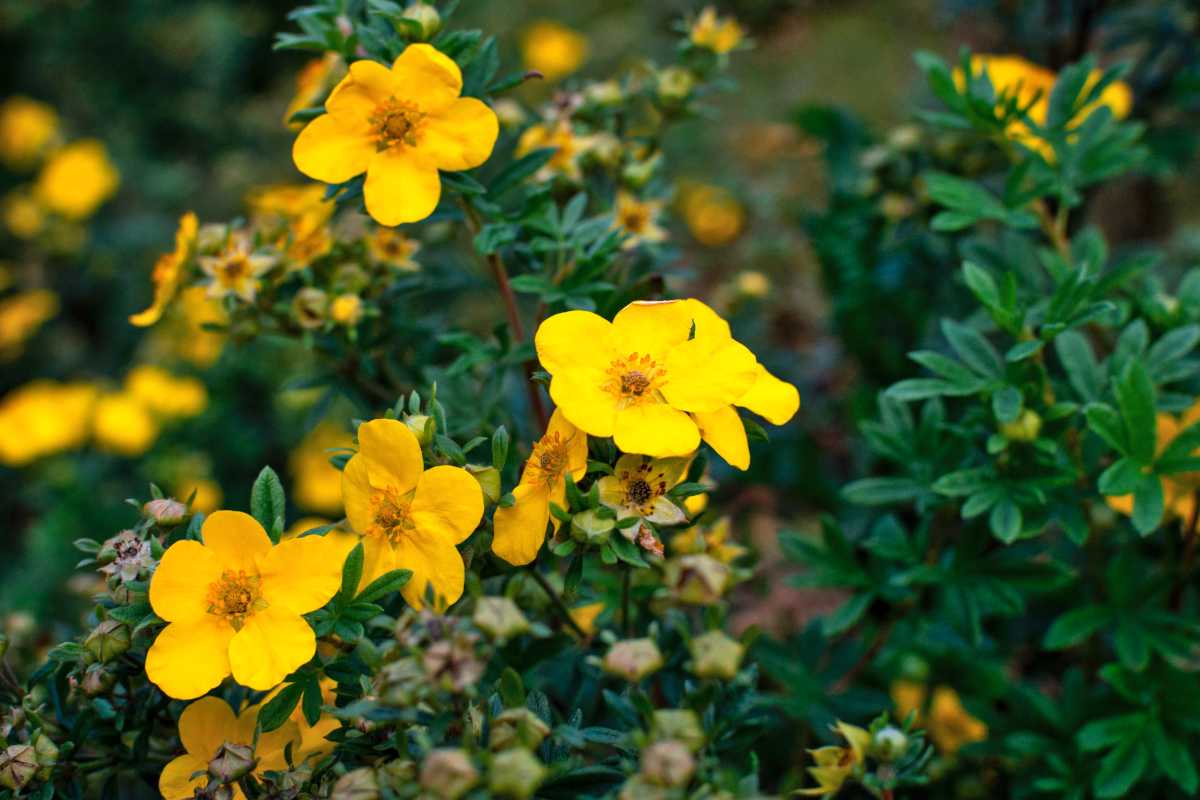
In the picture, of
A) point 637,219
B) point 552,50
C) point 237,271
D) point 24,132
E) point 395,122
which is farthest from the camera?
point 552,50

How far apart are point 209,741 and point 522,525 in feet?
1.33

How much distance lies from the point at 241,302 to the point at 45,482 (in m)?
1.52

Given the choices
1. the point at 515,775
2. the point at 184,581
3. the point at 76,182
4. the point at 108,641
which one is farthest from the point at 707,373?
the point at 76,182

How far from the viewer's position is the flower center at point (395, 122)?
1.20 m

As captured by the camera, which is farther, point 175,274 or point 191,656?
point 175,274

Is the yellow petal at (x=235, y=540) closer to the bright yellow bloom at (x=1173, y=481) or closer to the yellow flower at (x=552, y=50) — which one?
the bright yellow bloom at (x=1173, y=481)

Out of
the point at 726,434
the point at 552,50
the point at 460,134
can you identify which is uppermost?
the point at 460,134

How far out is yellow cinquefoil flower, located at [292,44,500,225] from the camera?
1188mm

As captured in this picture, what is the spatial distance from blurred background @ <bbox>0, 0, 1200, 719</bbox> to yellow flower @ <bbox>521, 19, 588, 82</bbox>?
Result: 16 mm

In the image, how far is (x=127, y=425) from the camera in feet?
8.79

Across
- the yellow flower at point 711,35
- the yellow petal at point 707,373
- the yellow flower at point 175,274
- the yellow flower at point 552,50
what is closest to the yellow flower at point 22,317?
the yellow flower at point 552,50

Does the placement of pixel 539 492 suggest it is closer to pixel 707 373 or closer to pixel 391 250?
pixel 707 373

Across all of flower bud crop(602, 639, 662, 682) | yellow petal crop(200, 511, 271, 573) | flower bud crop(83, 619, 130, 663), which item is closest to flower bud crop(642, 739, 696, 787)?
flower bud crop(602, 639, 662, 682)

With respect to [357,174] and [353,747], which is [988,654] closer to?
[353,747]
